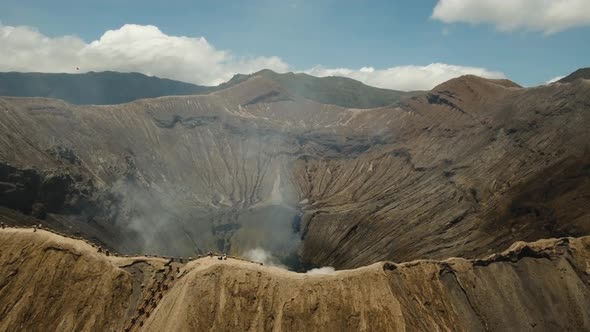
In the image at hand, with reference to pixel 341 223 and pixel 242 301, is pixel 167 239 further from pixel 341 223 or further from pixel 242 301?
pixel 242 301

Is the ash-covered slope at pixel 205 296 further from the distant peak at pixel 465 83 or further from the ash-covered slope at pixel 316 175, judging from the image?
the distant peak at pixel 465 83

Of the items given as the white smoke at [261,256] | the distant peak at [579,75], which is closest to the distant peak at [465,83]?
the distant peak at [579,75]

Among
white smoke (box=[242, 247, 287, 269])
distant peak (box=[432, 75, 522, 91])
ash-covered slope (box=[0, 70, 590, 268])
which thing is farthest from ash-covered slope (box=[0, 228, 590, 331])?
distant peak (box=[432, 75, 522, 91])

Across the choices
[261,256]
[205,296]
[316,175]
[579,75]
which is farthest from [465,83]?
[205,296]

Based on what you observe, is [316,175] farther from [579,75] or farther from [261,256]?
[579,75]

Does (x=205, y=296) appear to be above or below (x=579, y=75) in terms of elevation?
below
